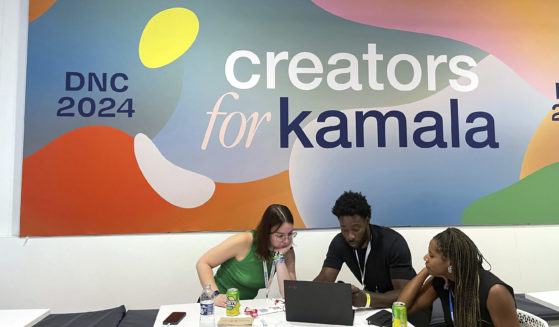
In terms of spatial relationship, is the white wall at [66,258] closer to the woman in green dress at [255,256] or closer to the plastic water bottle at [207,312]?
the woman in green dress at [255,256]

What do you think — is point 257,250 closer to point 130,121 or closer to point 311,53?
point 130,121

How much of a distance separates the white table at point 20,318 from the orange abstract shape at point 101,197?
3.57 feet

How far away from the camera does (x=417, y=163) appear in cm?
Answer: 375

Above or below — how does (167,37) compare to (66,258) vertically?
above

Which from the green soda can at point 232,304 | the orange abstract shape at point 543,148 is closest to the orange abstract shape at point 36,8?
the green soda can at point 232,304

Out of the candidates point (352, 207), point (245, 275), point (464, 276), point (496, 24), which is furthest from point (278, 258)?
point (496, 24)

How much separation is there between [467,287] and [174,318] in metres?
1.54

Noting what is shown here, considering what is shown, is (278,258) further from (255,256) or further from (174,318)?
(174,318)

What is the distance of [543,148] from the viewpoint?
391cm

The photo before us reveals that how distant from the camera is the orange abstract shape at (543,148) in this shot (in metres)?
3.88

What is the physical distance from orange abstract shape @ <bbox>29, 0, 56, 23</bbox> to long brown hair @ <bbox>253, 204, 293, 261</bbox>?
102 inches

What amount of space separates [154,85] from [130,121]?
373 mm

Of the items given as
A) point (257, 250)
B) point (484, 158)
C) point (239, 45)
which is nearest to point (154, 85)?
point (239, 45)

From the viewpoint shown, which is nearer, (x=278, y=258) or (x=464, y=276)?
(x=464, y=276)
